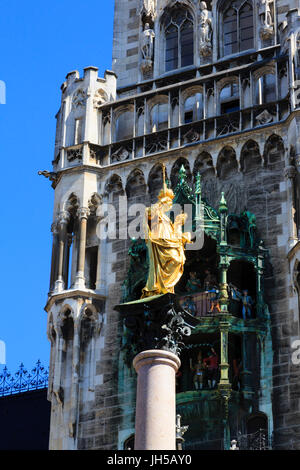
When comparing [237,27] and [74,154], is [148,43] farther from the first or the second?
[74,154]

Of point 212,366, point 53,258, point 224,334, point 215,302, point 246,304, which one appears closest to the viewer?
point 224,334

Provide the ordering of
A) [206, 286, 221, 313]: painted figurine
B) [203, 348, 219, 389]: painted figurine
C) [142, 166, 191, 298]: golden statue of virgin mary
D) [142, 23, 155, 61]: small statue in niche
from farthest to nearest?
[142, 23, 155, 61]: small statue in niche, [206, 286, 221, 313]: painted figurine, [203, 348, 219, 389]: painted figurine, [142, 166, 191, 298]: golden statue of virgin mary

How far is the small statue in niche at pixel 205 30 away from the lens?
3353 cm

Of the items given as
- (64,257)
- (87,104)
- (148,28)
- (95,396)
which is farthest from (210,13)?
(95,396)

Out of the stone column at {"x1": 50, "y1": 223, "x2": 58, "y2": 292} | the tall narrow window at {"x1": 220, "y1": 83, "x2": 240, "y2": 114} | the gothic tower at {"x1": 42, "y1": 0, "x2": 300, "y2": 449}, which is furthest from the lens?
the tall narrow window at {"x1": 220, "y1": 83, "x2": 240, "y2": 114}

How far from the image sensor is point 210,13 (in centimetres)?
3409

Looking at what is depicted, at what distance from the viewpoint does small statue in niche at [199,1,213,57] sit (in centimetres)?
3353

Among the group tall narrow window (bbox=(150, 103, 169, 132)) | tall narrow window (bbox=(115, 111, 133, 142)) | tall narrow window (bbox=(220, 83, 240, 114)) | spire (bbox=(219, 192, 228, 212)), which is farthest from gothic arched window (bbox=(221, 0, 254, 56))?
spire (bbox=(219, 192, 228, 212))

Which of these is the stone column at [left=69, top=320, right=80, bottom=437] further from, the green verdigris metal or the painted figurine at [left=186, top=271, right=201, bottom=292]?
the painted figurine at [left=186, top=271, right=201, bottom=292]

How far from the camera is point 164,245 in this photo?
27.1 m

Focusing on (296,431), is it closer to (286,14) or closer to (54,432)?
(54,432)

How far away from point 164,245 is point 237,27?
359 inches

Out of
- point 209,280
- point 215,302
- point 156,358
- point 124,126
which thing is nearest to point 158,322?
point 156,358

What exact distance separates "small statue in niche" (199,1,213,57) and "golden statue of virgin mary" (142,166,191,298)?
710 centimetres
